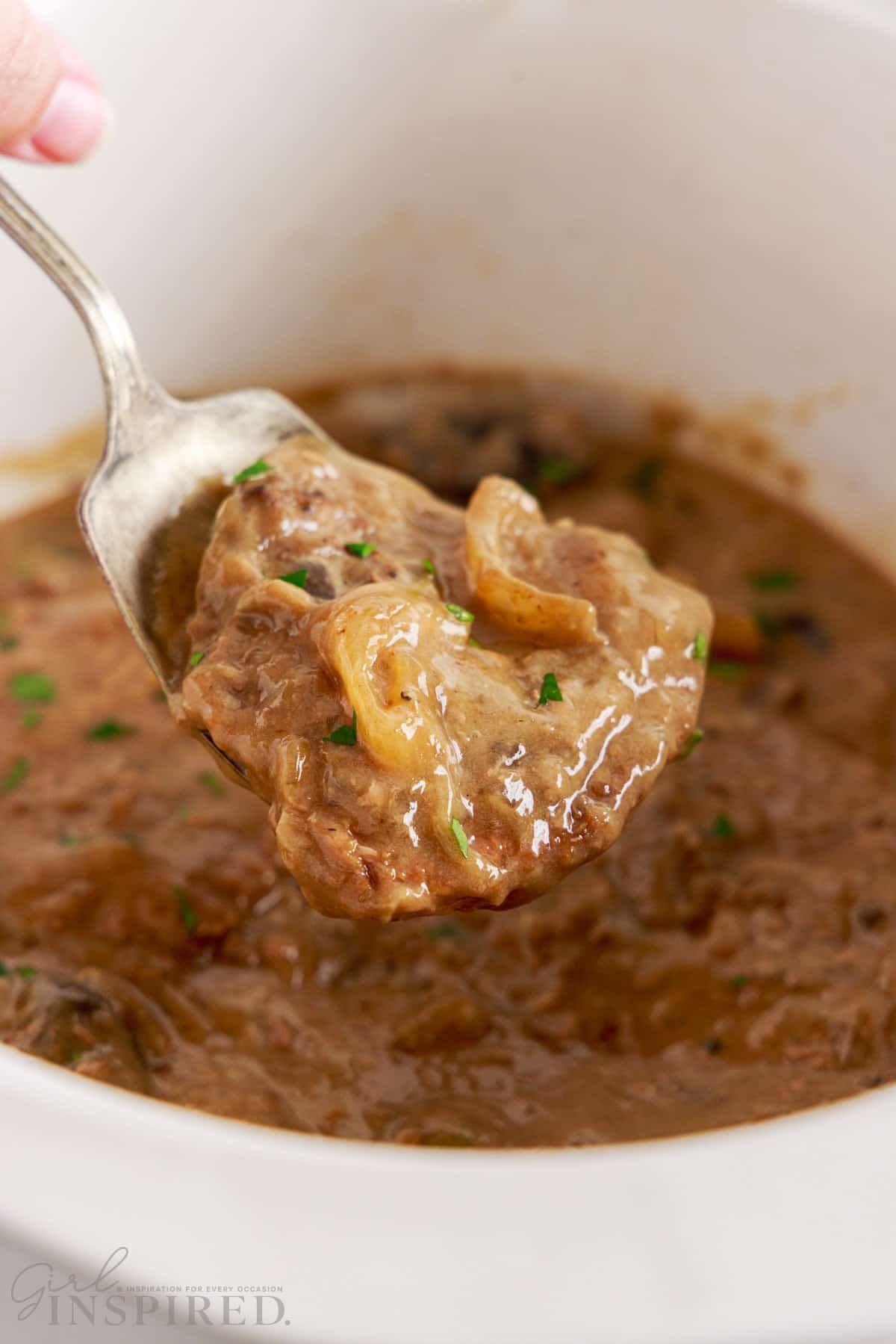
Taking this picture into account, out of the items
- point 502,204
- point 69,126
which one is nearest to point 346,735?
point 69,126

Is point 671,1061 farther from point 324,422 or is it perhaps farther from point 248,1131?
point 324,422

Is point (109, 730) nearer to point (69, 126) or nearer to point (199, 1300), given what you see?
point (69, 126)

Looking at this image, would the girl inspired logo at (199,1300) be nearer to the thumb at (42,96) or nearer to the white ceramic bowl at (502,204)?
the thumb at (42,96)

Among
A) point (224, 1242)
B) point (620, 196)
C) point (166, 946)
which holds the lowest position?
point (166, 946)

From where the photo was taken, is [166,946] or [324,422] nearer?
[166,946]

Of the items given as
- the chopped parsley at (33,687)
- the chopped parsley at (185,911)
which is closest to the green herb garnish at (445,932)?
the chopped parsley at (185,911)

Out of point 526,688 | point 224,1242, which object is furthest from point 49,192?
point 224,1242

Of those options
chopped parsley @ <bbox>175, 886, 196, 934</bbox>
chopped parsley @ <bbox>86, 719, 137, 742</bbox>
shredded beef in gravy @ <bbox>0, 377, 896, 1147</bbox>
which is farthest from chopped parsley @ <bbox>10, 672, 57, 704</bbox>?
chopped parsley @ <bbox>175, 886, 196, 934</bbox>

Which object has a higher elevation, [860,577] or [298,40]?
[298,40]
